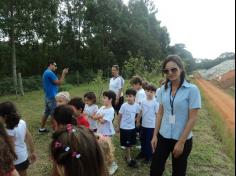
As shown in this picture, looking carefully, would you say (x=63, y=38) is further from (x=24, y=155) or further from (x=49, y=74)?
(x=24, y=155)

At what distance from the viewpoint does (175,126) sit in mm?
3074

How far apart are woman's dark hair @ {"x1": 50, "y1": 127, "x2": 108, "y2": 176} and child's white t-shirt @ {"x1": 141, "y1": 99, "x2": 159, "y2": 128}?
10.5ft

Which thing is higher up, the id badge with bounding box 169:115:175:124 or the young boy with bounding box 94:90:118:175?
the id badge with bounding box 169:115:175:124

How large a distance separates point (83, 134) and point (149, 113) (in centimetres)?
327

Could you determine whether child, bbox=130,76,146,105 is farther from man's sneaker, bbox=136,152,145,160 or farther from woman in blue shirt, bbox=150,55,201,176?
woman in blue shirt, bbox=150,55,201,176

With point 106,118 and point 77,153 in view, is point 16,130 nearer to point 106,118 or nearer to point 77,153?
point 106,118

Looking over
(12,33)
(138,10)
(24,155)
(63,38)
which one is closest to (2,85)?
(12,33)

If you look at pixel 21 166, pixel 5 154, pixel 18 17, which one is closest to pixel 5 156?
pixel 5 154

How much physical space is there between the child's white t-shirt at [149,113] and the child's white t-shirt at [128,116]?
0.15 metres

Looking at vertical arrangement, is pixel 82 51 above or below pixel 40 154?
above

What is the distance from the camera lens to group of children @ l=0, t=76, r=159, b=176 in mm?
1732

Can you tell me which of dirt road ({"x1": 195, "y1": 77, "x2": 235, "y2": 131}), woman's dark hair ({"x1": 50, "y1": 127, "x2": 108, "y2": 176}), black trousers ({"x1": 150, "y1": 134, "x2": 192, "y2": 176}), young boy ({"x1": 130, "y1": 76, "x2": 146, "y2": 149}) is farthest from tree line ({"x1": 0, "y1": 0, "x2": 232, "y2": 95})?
dirt road ({"x1": 195, "y1": 77, "x2": 235, "y2": 131})

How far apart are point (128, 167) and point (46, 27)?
13755 millimetres

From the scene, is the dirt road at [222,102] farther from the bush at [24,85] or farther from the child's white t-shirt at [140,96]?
the bush at [24,85]
